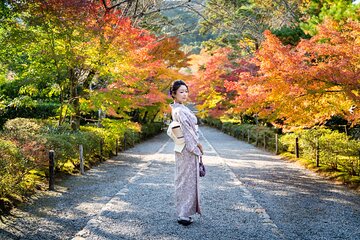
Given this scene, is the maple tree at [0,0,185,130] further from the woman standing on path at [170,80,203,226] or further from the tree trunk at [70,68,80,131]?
the woman standing on path at [170,80,203,226]

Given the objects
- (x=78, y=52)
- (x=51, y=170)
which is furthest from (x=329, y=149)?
(x=78, y=52)

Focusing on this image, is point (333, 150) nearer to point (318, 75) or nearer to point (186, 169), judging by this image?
point (318, 75)

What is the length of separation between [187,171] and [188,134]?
0.52 metres

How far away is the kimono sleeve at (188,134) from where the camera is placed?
502cm

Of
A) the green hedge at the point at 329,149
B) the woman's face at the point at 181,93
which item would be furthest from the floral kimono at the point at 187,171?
the green hedge at the point at 329,149

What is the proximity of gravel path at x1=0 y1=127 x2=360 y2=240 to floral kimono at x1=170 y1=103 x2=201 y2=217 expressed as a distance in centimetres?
29

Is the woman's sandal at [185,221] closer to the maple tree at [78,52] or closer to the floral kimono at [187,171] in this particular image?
the floral kimono at [187,171]

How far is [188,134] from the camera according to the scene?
5039mm

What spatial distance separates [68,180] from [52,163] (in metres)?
1.24

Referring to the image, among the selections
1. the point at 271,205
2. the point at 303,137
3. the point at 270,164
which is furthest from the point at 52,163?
the point at 303,137

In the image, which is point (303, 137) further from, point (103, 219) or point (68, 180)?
point (103, 219)

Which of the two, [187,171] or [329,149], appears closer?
[187,171]

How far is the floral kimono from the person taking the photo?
5070 mm

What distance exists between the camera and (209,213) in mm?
5883
